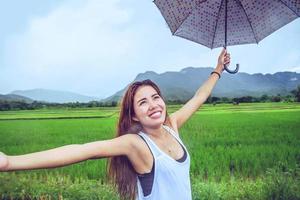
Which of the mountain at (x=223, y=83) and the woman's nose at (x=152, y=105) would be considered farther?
the mountain at (x=223, y=83)

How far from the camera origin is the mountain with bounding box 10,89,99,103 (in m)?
2.63

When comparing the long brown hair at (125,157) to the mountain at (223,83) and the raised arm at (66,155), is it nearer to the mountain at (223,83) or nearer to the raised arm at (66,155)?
the raised arm at (66,155)

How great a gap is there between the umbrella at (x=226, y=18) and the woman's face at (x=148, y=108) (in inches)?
26.3

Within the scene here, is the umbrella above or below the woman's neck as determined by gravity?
above

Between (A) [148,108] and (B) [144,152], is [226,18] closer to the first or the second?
(A) [148,108]

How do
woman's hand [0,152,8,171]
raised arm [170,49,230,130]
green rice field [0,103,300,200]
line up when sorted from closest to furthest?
woman's hand [0,152,8,171] → raised arm [170,49,230,130] → green rice field [0,103,300,200]

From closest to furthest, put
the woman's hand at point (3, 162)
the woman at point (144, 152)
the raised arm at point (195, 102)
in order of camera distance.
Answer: the woman's hand at point (3, 162)
the woman at point (144, 152)
the raised arm at point (195, 102)

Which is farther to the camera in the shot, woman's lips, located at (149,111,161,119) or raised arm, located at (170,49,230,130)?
raised arm, located at (170,49,230,130)

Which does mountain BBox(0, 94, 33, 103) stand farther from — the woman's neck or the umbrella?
the woman's neck

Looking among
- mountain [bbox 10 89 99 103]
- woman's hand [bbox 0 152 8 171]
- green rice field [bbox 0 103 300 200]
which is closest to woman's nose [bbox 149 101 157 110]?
woman's hand [bbox 0 152 8 171]

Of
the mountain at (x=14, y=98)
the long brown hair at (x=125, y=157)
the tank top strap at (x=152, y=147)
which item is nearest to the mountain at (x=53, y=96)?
the mountain at (x=14, y=98)

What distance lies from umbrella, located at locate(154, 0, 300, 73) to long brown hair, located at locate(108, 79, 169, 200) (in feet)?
2.12

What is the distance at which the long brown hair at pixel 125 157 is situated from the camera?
139 cm

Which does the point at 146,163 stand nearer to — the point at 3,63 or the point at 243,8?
the point at 243,8
